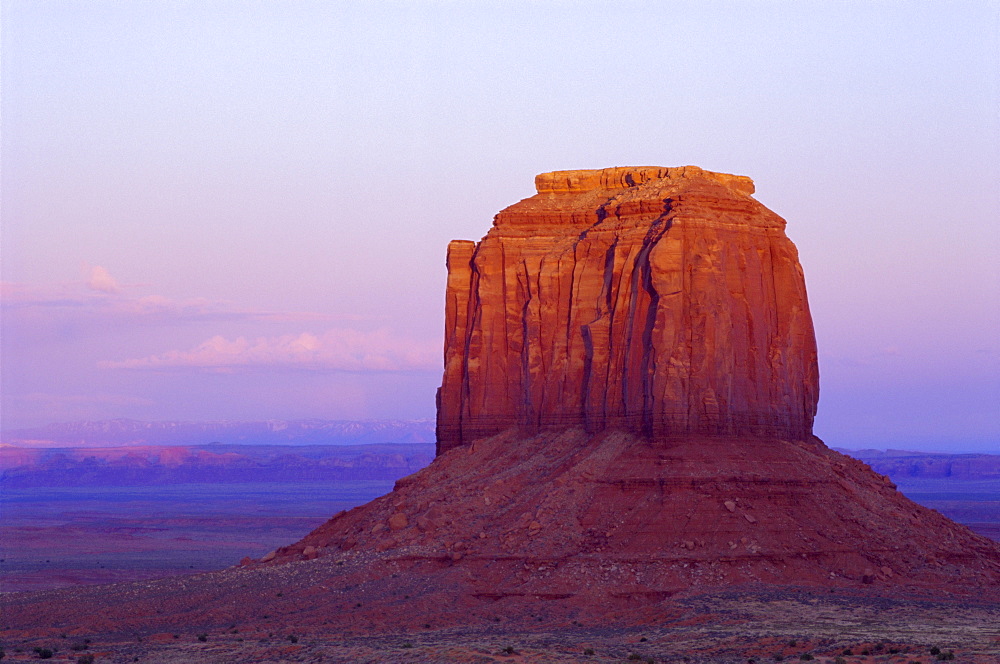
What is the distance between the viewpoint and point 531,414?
5972 centimetres

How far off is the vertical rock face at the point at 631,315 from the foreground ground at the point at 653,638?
9.04 metres

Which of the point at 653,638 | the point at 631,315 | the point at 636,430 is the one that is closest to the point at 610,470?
the point at 636,430

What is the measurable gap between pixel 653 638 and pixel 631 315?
15682 mm

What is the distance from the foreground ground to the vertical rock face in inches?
356

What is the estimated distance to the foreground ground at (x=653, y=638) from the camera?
3950cm

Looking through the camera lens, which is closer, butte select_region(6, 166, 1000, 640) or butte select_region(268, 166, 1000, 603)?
butte select_region(6, 166, 1000, 640)

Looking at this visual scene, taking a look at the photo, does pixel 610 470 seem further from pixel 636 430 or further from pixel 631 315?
pixel 631 315

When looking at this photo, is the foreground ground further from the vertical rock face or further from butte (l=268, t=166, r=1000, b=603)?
the vertical rock face

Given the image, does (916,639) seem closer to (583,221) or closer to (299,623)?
(299,623)

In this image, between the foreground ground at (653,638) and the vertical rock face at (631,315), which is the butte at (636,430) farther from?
the foreground ground at (653,638)

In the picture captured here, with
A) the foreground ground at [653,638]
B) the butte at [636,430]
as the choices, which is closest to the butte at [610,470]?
the butte at [636,430]

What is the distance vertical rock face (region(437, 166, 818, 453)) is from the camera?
179ft

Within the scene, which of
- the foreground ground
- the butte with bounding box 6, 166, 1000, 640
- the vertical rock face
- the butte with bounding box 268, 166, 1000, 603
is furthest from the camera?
the vertical rock face

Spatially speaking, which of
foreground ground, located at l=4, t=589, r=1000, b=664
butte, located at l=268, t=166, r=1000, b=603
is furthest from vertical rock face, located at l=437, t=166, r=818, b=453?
foreground ground, located at l=4, t=589, r=1000, b=664
